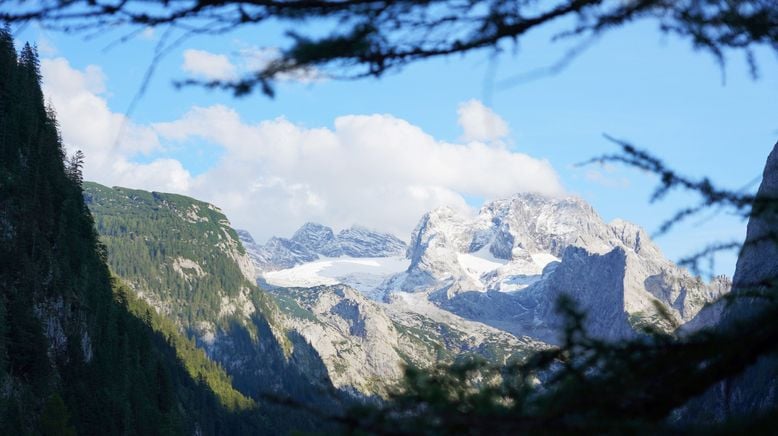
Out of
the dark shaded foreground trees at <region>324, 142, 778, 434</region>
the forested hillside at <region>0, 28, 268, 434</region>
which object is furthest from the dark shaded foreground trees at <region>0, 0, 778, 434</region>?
the forested hillside at <region>0, 28, 268, 434</region>

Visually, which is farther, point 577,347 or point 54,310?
point 54,310

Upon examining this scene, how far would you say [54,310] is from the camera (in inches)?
3093

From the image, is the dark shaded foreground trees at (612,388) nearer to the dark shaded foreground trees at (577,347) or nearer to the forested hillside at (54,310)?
the dark shaded foreground trees at (577,347)

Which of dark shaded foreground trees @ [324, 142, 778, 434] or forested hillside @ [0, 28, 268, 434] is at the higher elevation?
forested hillside @ [0, 28, 268, 434]

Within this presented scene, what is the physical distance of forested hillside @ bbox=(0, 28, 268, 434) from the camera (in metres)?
64.9

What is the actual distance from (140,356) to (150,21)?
104837 millimetres

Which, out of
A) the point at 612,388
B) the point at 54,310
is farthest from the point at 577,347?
the point at 54,310

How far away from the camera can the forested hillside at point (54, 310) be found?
6488 cm

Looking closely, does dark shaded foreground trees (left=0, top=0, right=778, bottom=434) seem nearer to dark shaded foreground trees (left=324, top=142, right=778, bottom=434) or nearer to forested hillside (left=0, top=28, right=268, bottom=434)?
dark shaded foreground trees (left=324, top=142, right=778, bottom=434)

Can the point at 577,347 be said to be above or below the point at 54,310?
below

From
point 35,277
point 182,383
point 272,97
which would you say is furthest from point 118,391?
point 272,97

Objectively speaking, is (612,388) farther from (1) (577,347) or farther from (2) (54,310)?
(2) (54,310)

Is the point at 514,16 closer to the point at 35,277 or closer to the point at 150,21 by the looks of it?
the point at 150,21

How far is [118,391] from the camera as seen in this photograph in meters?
83.6
